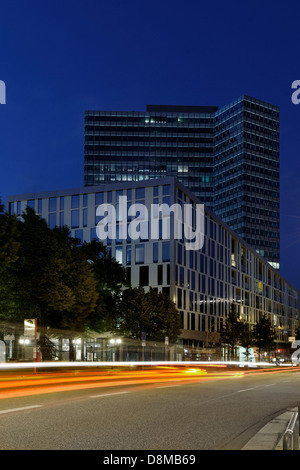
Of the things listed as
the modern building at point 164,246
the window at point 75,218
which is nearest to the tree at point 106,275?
the modern building at point 164,246

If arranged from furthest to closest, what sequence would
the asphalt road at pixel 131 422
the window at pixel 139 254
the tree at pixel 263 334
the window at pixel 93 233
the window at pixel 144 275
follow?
the tree at pixel 263 334
the window at pixel 93 233
the window at pixel 139 254
the window at pixel 144 275
the asphalt road at pixel 131 422

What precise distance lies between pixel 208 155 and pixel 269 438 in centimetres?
16812

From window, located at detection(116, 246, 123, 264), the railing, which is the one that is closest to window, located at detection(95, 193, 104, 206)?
window, located at detection(116, 246, 123, 264)

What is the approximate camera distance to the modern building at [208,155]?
167125 mm

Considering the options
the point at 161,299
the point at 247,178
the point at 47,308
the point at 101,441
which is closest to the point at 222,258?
the point at 161,299

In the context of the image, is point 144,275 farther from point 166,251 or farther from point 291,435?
point 291,435

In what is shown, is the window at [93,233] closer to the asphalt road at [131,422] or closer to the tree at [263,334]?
the tree at [263,334]

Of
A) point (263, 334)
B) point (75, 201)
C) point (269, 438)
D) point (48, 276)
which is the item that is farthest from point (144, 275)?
point (269, 438)

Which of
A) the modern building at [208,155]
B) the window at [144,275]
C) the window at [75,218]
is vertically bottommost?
the window at [144,275]

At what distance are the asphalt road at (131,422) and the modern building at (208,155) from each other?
15038 centimetres

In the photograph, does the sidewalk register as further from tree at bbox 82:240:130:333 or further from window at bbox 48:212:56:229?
window at bbox 48:212:56:229

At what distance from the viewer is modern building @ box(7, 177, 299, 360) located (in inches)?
3152

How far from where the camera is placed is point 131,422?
34.9 feet
